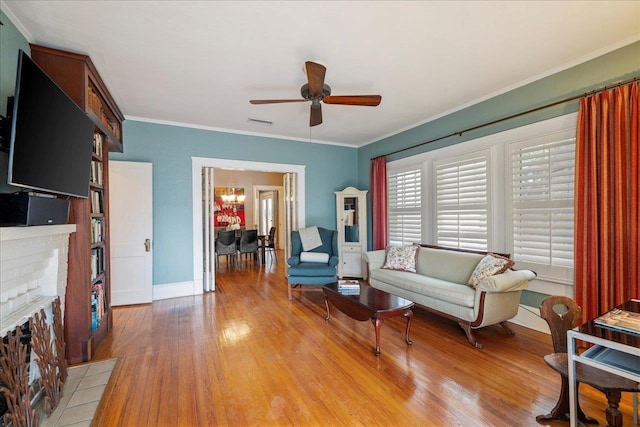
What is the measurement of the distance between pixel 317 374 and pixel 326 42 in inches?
109

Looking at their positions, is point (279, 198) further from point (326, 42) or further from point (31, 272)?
point (31, 272)

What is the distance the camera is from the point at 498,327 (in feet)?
10.3

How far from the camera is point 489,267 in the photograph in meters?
2.90

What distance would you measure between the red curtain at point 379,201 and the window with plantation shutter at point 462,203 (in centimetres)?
105

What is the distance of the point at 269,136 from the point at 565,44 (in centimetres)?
407

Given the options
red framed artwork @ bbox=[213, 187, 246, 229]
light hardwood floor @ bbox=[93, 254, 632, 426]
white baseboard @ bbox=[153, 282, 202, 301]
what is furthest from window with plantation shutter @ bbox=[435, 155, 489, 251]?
red framed artwork @ bbox=[213, 187, 246, 229]

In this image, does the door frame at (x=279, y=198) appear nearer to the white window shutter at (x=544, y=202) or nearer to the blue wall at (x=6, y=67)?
the white window shutter at (x=544, y=202)

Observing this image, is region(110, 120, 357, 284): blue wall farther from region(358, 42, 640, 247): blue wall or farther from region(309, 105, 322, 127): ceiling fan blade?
region(358, 42, 640, 247): blue wall

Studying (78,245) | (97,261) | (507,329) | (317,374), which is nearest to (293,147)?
(97,261)

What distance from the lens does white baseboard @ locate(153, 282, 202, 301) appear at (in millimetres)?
4176

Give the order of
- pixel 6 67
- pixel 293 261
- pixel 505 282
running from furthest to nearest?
pixel 293 261, pixel 505 282, pixel 6 67

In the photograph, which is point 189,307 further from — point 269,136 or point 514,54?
point 514,54

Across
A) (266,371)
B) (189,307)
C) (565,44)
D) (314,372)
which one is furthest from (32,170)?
(565,44)

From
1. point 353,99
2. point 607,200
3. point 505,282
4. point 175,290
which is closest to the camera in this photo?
point 607,200
